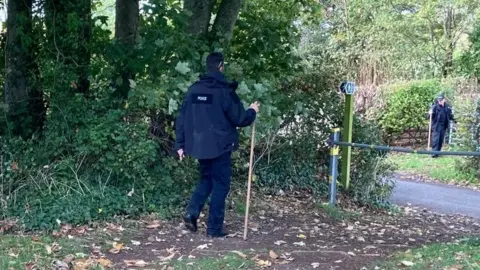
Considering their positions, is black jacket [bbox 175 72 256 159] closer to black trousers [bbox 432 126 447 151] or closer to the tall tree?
the tall tree

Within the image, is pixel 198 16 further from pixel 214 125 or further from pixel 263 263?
pixel 263 263

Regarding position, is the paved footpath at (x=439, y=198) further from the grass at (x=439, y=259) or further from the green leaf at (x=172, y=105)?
the green leaf at (x=172, y=105)

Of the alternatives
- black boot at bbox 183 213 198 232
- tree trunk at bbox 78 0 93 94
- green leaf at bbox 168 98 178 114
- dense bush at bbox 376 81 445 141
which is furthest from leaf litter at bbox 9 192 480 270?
dense bush at bbox 376 81 445 141

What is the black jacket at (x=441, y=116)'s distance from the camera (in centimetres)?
1831

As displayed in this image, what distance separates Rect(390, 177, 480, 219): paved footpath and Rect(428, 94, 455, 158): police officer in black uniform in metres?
4.09

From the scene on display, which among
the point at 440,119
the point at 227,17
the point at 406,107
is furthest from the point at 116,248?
the point at 406,107

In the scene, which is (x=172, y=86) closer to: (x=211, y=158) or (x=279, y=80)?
(x=211, y=158)

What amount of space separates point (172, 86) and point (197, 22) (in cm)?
180

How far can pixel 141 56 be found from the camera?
24.1 feet

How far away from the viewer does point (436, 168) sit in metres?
16.2

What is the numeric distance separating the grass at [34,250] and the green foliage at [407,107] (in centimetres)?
1662

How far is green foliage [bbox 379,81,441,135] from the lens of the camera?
2117 cm

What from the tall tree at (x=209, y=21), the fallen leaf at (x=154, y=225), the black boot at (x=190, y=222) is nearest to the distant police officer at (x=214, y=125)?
the black boot at (x=190, y=222)

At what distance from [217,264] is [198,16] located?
426cm
